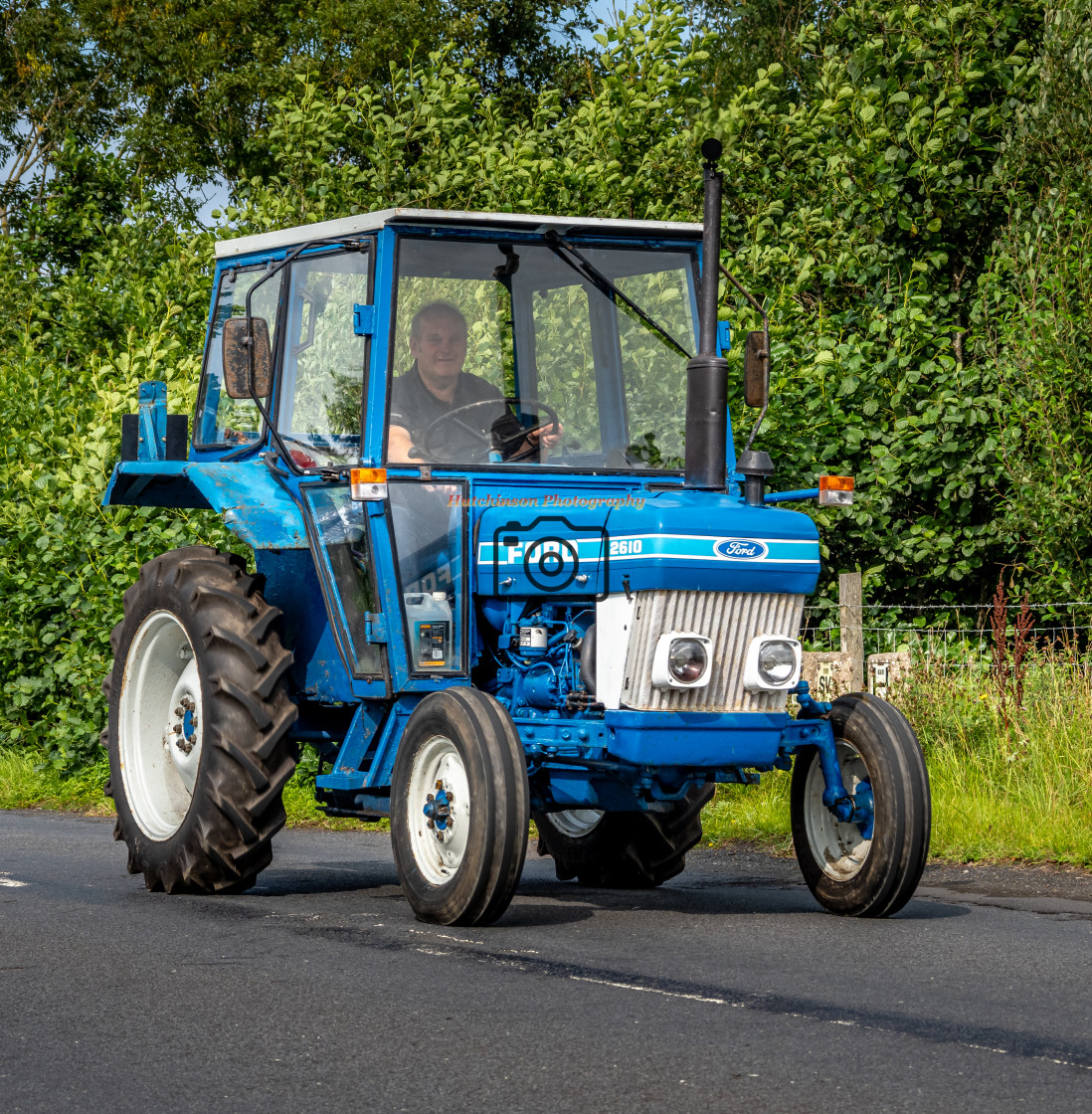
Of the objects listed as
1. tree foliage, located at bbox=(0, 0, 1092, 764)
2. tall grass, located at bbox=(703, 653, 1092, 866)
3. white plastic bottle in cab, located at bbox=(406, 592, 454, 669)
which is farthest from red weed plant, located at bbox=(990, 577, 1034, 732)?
white plastic bottle in cab, located at bbox=(406, 592, 454, 669)

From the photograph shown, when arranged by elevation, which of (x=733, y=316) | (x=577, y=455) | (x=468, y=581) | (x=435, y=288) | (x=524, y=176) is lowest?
(x=468, y=581)

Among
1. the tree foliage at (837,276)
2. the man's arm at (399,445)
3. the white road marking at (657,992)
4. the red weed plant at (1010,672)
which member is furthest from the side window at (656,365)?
the tree foliage at (837,276)

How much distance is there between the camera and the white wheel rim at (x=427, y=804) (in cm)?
681

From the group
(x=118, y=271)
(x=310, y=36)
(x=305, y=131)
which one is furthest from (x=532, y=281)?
(x=310, y=36)

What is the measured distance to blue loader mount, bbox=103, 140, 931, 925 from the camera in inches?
270

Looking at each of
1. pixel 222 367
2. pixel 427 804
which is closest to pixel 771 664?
pixel 427 804

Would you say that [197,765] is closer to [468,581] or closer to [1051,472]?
[468,581]

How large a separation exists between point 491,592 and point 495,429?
72cm

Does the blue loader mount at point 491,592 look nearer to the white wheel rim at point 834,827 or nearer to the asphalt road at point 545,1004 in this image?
the white wheel rim at point 834,827

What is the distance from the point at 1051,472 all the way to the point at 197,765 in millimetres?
7925

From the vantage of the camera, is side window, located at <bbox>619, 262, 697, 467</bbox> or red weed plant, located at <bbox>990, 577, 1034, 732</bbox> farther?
red weed plant, located at <bbox>990, 577, 1034, 732</bbox>

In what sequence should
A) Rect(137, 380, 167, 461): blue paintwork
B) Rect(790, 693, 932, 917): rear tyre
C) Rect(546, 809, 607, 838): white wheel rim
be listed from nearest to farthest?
Rect(790, 693, 932, 917): rear tyre < Rect(546, 809, 607, 838): white wheel rim < Rect(137, 380, 167, 461): blue paintwork

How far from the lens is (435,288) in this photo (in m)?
7.70

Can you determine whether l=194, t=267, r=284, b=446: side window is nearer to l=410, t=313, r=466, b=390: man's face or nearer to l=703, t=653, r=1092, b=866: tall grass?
l=410, t=313, r=466, b=390: man's face
